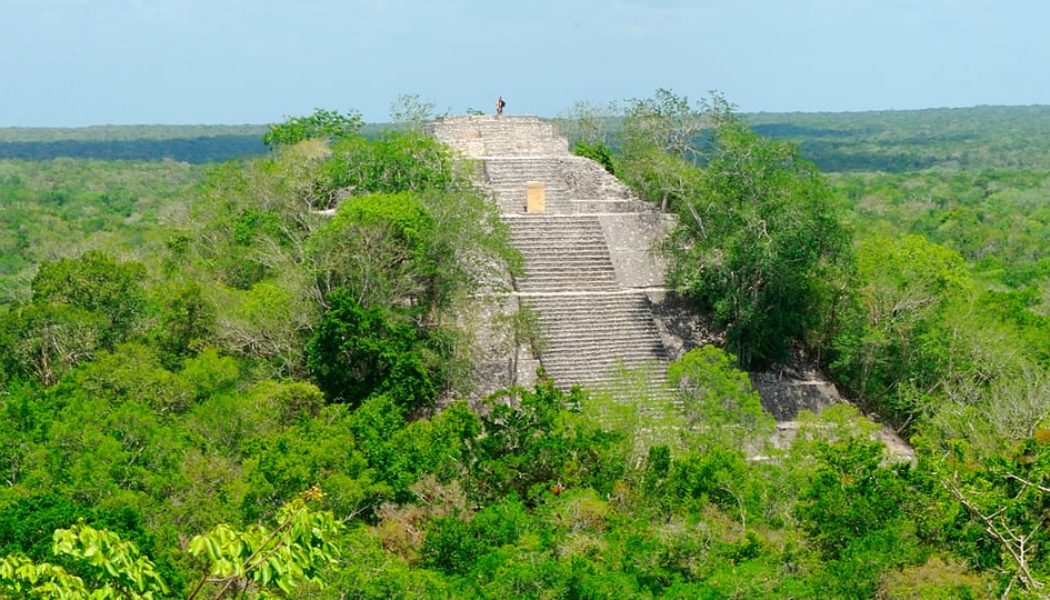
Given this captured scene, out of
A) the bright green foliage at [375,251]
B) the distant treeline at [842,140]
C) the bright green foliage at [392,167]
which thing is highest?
the bright green foliage at [392,167]

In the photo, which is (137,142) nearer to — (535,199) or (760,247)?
(535,199)

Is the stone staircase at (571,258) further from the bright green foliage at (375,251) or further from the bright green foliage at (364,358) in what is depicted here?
the bright green foliage at (364,358)

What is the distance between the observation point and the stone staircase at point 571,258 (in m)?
18.6

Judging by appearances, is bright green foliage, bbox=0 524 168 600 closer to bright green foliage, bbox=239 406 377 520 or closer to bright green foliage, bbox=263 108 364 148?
bright green foliage, bbox=239 406 377 520

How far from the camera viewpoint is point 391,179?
68.8 feet

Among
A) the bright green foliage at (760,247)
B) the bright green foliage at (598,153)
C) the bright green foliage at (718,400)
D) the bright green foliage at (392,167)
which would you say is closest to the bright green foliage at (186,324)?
the bright green foliage at (392,167)

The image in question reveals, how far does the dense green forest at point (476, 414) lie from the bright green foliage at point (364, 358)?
0.05 m

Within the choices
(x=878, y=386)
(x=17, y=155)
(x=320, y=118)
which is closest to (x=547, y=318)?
(x=878, y=386)

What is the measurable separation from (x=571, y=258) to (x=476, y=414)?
4450 millimetres

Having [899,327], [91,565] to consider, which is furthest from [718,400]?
[91,565]

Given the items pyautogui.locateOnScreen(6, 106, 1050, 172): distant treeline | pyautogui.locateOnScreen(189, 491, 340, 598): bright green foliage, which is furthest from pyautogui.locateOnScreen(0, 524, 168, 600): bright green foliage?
pyautogui.locateOnScreen(6, 106, 1050, 172): distant treeline

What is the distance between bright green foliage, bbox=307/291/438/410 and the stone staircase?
2566 millimetres

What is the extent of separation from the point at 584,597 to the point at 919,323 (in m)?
10.1

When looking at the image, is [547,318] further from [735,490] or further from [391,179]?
[735,490]
